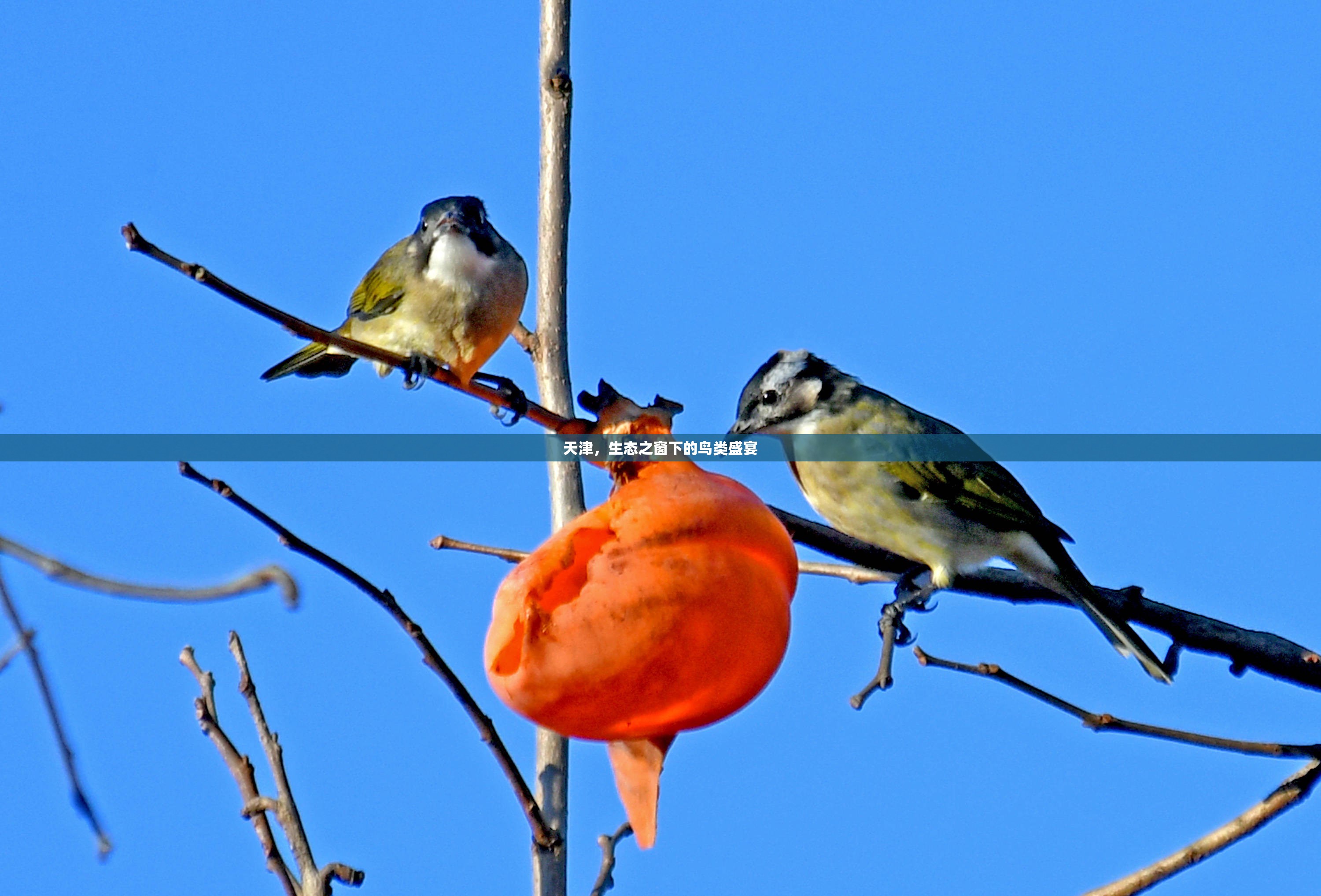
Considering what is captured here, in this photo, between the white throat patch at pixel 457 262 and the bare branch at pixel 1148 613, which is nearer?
the bare branch at pixel 1148 613

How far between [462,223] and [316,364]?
1.08 meters

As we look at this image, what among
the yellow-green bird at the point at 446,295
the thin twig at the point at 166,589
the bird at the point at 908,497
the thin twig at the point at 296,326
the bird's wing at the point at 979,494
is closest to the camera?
the thin twig at the point at 166,589

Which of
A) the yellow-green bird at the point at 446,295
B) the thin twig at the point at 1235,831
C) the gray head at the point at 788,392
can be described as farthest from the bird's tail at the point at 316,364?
the thin twig at the point at 1235,831

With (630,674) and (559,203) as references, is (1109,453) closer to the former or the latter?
(559,203)

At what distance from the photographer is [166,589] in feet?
4.26

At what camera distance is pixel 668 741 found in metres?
3.15

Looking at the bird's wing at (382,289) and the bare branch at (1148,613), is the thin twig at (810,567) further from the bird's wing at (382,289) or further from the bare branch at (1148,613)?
the bird's wing at (382,289)

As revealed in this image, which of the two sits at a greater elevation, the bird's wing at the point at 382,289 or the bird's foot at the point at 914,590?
the bird's wing at the point at 382,289

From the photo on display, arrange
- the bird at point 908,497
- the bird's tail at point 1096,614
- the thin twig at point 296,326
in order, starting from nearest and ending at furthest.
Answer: the thin twig at point 296,326, the bird's tail at point 1096,614, the bird at point 908,497

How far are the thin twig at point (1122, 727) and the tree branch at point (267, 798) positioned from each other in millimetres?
1320

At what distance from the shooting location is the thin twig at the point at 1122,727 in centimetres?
316

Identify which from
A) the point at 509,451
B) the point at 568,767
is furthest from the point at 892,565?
the point at 568,767

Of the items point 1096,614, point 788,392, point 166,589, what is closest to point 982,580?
point 1096,614

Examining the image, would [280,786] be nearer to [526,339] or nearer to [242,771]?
[242,771]
